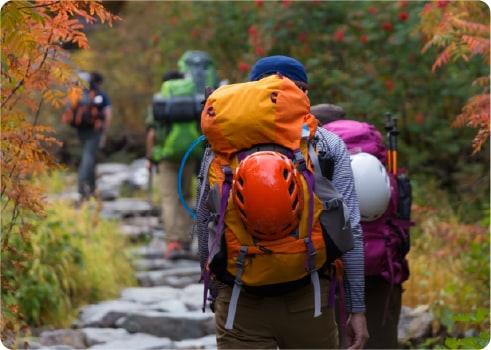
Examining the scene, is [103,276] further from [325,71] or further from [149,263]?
[325,71]

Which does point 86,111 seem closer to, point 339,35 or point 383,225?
point 339,35

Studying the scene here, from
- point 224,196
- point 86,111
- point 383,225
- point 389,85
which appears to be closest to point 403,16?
point 389,85

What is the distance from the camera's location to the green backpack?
9.32 m

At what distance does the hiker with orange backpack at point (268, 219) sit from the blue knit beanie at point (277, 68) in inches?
12.3

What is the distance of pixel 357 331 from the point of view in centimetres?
385

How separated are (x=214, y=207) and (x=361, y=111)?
6.63 m

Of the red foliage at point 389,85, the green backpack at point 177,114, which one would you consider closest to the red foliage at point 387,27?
the red foliage at point 389,85

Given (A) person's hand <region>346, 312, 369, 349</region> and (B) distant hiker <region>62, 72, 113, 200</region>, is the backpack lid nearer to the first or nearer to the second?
(A) person's hand <region>346, 312, 369, 349</region>

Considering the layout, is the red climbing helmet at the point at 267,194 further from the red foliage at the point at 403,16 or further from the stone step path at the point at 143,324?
the red foliage at the point at 403,16

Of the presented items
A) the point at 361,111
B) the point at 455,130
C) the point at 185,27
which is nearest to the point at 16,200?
the point at 361,111

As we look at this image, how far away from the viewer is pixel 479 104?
5562 mm

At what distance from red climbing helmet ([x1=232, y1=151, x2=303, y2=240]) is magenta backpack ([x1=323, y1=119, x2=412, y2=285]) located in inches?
53.1

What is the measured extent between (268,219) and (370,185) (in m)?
1.31

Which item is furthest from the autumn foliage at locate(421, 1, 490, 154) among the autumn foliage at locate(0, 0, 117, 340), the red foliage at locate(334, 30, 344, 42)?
the red foliage at locate(334, 30, 344, 42)
